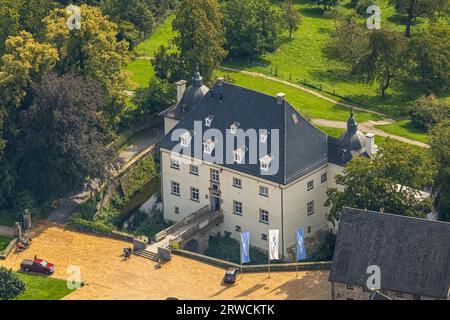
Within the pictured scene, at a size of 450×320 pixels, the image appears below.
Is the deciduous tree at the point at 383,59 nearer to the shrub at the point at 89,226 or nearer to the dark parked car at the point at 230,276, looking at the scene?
the shrub at the point at 89,226

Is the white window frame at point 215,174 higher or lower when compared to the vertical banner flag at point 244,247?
higher

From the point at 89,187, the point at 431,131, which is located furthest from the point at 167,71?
the point at 431,131

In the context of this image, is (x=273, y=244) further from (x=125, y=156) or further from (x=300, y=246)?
(x=125, y=156)

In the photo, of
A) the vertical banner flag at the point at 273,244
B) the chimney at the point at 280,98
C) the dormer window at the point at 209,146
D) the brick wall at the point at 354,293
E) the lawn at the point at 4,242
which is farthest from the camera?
the dormer window at the point at 209,146

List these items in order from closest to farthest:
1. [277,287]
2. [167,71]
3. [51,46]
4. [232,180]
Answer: [277,287]
[232,180]
[51,46]
[167,71]

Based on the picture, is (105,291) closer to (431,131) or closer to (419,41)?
(431,131)

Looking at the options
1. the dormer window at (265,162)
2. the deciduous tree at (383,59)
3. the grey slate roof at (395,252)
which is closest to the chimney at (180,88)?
the dormer window at (265,162)

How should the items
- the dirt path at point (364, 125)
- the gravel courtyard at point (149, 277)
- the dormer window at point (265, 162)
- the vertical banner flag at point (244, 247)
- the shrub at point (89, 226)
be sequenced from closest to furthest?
the gravel courtyard at point (149, 277), the vertical banner flag at point (244, 247), the dormer window at point (265, 162), the shrub at point (89, 226), the dirt path at point (364, 125)
